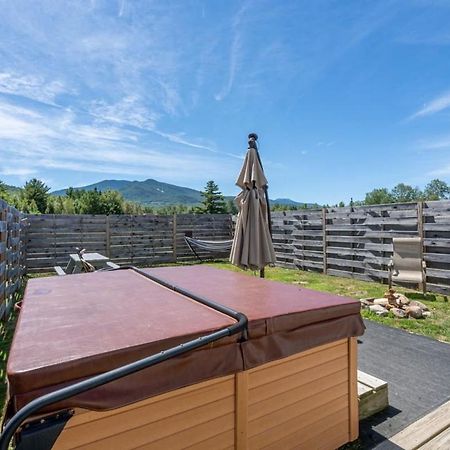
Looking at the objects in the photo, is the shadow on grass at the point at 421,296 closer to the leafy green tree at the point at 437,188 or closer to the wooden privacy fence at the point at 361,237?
the wooden privacy fence at the point at 361,237

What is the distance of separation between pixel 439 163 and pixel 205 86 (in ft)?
65.5

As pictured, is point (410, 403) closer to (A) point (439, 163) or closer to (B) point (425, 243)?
(B) point (425, 243)

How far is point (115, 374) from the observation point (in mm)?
920

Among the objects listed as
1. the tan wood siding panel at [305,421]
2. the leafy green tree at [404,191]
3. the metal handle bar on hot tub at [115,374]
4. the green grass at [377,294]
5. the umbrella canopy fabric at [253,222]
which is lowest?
the green grass at [377,294]

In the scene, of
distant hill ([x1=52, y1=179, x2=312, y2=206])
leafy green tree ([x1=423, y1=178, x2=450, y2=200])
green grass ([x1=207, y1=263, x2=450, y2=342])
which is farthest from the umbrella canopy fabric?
distant hill ([x1=52, y1=179, x2=312, y2=206])

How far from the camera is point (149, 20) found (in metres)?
5.22

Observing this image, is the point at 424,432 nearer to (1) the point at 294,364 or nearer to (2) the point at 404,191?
(1) the point at 294,364

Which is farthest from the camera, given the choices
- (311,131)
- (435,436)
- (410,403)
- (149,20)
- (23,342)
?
(311,131)

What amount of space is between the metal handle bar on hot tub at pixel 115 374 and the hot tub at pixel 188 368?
4 centimetres

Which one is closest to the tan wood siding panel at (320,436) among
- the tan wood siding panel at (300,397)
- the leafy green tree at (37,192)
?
the tan wood siding panel at (300,397)

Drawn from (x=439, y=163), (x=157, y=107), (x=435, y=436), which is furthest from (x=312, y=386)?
(x=439, y=163)

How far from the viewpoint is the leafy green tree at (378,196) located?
1590 inches

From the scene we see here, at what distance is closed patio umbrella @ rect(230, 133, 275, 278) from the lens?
3.79 m

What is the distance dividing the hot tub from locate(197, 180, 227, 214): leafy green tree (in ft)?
91.6
